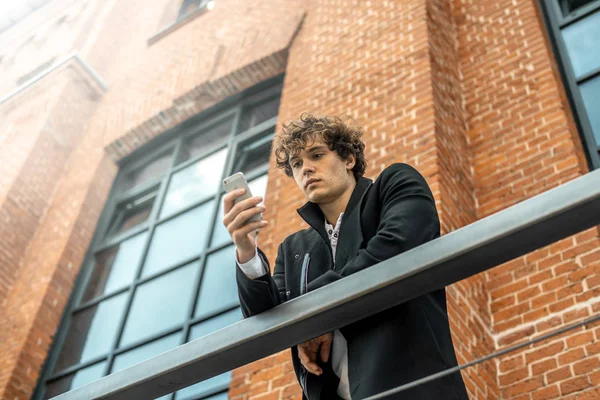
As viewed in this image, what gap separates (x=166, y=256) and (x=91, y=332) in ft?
3.33

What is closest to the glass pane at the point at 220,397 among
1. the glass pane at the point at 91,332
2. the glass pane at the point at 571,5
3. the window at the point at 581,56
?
the glass pane at the point at 91,332

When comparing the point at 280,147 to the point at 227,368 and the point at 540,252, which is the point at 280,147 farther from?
the point at 540,252

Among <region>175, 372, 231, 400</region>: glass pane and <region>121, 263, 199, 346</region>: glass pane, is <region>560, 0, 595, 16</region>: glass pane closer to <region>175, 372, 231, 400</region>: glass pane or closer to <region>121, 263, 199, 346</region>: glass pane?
<region>121, 263, 199, 346</region>: glass pane

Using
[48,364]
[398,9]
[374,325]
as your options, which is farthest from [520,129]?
[48,364]

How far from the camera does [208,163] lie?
8547 mm

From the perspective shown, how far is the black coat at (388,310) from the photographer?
234 centimetres

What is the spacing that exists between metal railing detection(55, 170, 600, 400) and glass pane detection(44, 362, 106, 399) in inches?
180

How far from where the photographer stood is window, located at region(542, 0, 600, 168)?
5879 mm

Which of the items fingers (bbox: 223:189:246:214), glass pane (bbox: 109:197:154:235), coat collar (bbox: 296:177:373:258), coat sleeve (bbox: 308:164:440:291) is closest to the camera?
coat sleeve (bbox: 308:164:440:291)

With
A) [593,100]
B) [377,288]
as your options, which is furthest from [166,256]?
[377,288]

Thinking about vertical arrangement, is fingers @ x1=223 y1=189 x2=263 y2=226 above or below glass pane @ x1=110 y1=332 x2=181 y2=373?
above

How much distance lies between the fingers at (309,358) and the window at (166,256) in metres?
3.48

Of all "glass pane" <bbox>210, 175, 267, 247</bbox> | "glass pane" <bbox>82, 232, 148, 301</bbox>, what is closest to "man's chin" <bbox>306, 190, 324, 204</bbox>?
"glass pane" <bbox>210, 175, 267, 247</bbox>

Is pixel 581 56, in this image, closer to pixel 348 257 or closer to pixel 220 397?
pixel 220 397
